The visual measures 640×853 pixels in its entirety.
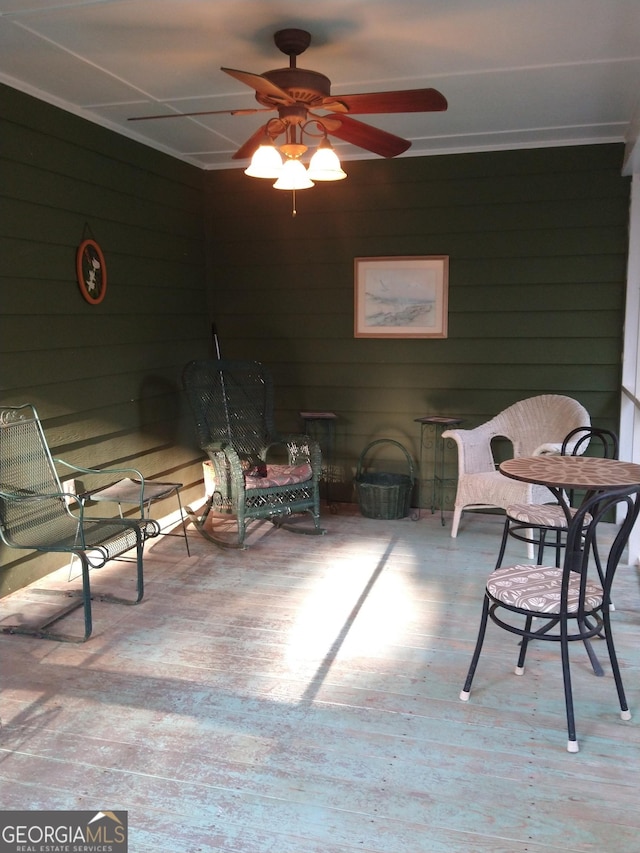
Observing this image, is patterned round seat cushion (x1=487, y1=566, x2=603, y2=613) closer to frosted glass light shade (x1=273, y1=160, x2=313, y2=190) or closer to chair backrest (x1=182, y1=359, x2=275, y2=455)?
frosted glass light shade (x1=273, y1=160, x2=313, y2=190)

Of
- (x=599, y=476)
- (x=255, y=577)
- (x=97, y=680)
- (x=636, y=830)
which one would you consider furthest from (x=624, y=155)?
(x=97, y=680)

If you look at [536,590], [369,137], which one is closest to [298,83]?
[369,137]

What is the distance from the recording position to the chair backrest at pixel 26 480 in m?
3.23

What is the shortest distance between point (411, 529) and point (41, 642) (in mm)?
2482

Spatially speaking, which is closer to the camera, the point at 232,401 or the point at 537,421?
the point at 537,421

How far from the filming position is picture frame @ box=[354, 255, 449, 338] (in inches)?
199

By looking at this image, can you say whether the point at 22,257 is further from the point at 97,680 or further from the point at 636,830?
the point at 636,830

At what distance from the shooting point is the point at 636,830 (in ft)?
6.40

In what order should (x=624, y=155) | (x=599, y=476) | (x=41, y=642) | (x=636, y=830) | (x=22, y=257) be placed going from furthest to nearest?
(x=624, y=155), (x=22, y=257), (x=41, y=642), (x=599, y=476), (x=636, y=830)

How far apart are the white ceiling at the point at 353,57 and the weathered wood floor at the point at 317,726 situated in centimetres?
253

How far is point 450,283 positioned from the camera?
5031 mm

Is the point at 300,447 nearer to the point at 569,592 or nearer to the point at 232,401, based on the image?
the point at 232,401

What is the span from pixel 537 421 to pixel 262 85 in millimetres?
2843

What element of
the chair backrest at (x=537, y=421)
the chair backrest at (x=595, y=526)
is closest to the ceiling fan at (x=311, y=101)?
the chair backrest at (x=595, y=526)
